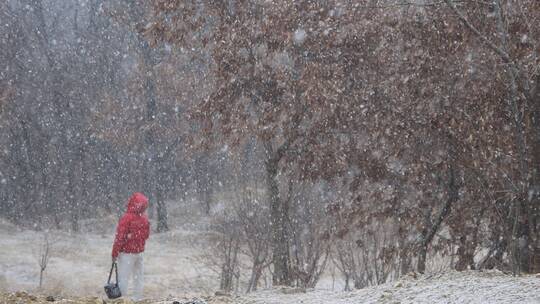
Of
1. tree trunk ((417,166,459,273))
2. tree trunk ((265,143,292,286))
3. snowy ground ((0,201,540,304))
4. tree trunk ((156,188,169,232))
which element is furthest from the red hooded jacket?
tree trunk ((156,188,169,232))

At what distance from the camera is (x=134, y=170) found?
3481 centimetres

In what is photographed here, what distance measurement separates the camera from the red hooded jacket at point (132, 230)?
27.3 ft

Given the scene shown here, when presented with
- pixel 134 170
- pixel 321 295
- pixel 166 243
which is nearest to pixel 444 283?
pixel 321 295

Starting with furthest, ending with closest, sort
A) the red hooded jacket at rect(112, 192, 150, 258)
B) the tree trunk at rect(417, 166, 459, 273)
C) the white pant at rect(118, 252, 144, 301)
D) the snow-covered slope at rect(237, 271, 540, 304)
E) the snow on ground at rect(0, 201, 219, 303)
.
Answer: the snow on ground at rect(0, 201, 219, 303), the tree trunk at rect(417, 166, 459, 273), the white pant at rect(118, 252, 144, 301), the red hooded jacket at rect(112, 192, 150, 258), the snow-covered slope at rect(237, 271, 540, 304)

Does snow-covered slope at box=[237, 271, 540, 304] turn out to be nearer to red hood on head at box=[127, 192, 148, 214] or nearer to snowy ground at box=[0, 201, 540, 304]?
snowy ground at box=[0, 201, 540, 304]

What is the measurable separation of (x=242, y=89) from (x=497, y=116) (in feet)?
13.3

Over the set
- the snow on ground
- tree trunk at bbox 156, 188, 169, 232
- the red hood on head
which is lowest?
the snow on ground

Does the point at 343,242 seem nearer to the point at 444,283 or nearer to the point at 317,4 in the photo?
the point at 317,4

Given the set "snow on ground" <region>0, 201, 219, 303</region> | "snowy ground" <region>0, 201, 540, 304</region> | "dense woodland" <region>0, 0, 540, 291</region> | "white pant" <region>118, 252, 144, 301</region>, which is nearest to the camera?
"snowy ground" <region>0, 201, 540, 304</region>

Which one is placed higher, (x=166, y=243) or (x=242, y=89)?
(x=242, y=89)

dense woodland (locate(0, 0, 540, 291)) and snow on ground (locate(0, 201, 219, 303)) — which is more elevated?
dense woodland (locate(0, 0, 540, 291))

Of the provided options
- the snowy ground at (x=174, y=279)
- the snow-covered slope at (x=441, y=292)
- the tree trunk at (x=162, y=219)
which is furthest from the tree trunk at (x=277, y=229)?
the tree trunk at (x=162, y=219)

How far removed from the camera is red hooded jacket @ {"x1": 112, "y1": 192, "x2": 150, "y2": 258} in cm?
832

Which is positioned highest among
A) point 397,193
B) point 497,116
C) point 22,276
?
point 497,116
